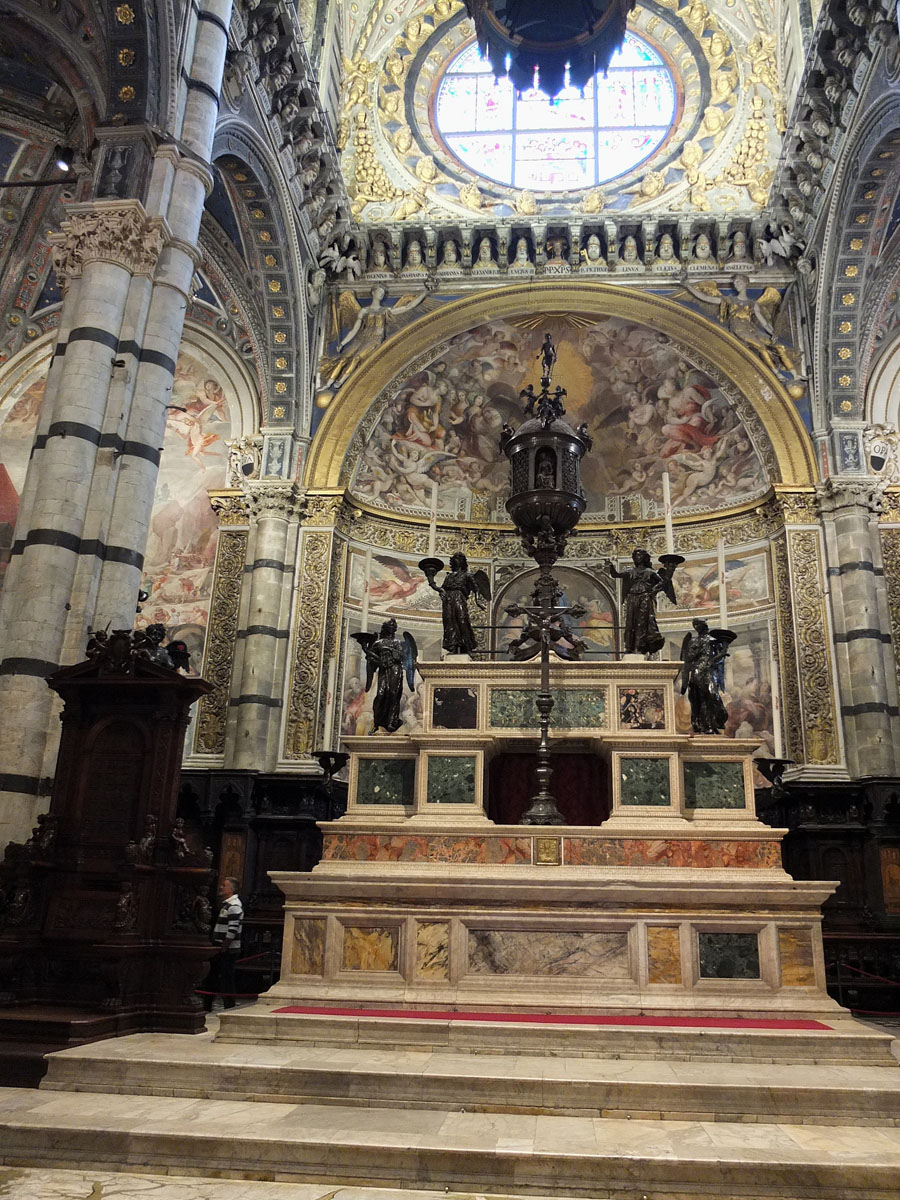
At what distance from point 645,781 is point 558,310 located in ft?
39.0

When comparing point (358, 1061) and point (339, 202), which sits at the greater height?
point (339, 202)

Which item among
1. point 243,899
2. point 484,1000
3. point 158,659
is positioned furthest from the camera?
point 243,899

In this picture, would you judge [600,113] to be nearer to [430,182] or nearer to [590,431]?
[430,182]

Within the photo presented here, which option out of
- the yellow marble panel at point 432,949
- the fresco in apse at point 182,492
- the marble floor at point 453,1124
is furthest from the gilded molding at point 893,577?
the fresco in apse at point 182,492

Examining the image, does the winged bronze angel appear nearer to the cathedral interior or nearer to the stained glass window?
the cathedral interior

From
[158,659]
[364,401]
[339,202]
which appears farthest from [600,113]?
[158,659]

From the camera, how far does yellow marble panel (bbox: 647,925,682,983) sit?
7871 millimetres

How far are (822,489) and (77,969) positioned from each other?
13.7 m

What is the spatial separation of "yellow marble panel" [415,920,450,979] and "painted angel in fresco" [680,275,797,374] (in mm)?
13144

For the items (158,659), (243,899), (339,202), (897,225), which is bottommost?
(243,899)

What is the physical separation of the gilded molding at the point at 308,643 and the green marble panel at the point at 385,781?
6.91m

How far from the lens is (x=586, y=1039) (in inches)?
266

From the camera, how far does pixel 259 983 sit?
1238cm

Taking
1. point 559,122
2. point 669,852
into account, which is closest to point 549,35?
point 669,852
